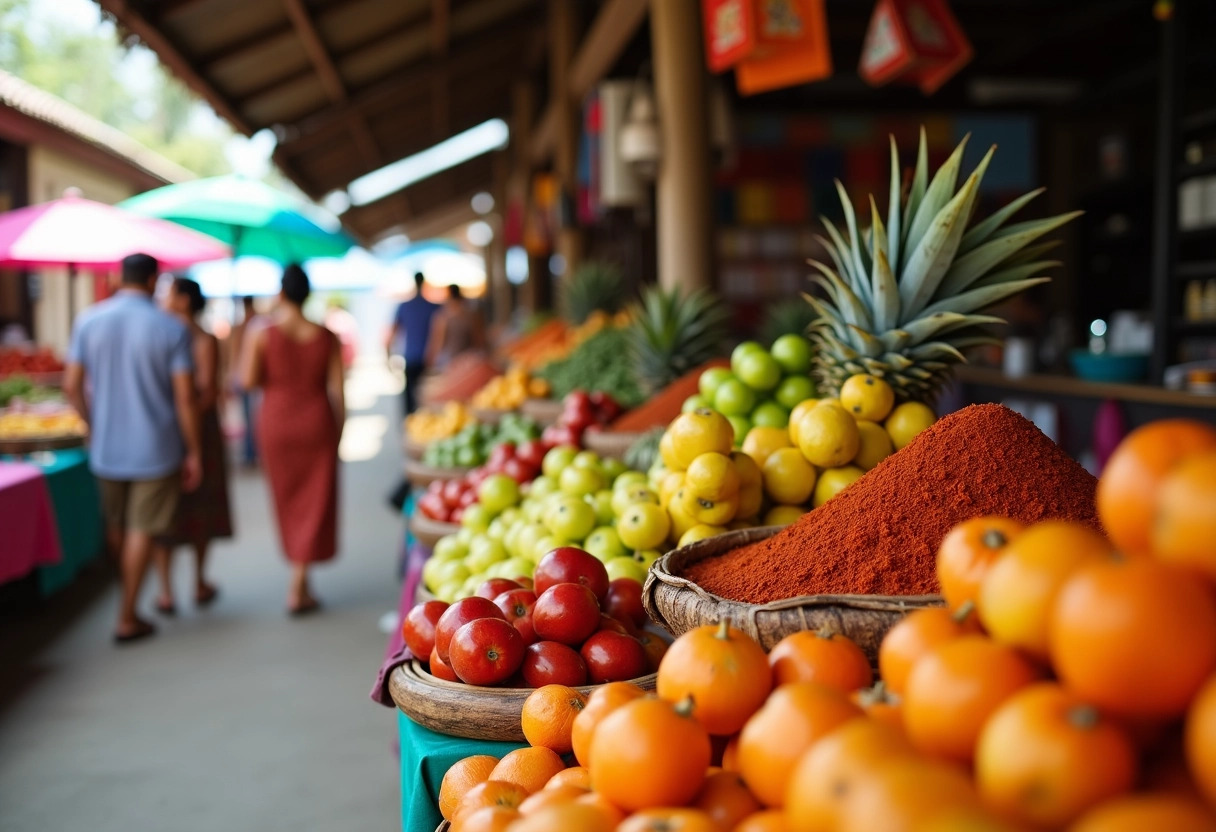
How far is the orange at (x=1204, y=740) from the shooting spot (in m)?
0.75

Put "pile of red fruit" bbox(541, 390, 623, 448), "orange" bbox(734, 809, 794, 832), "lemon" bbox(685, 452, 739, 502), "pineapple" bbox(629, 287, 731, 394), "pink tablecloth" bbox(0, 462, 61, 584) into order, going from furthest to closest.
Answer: "pink tablecloth" bbox(0, 462, 61, 584), "pineapple" bbox(629, 287, 731, 394), "pile of red fruit" bbox(541, 390, 623, 448), "lemon" bbox(685, 452, 739, 502), "orange" bbox(734, 809, 794, 832)

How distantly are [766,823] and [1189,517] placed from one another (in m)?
0.48

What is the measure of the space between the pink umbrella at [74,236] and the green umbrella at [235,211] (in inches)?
6.7

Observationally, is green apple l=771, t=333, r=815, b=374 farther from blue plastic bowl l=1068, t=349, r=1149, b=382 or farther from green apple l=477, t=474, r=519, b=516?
blue plastic bowl l=1068, t=349, r=1149, b=382

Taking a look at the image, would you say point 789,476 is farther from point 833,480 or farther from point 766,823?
point 766,823

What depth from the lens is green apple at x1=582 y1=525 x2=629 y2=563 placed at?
7.56 ft

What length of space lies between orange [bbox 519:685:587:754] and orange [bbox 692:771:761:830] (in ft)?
1.30

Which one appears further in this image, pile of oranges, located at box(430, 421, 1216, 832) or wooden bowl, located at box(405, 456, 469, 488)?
wooden bowl, located at box(405, 456, 469, 488)

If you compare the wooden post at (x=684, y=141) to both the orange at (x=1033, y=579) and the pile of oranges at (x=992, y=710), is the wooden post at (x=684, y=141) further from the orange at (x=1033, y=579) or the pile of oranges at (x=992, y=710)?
the orange at (x=1033, y=579)

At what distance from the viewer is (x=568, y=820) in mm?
1036

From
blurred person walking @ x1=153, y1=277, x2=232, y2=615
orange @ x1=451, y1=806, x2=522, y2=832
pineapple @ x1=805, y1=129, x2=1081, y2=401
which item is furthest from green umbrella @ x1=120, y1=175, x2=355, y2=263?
orange @ x1=451, y1=806, x2=522, y2=832

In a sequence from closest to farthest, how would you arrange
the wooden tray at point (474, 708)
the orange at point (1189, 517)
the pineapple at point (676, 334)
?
the orange at point (1189, 517) < the wooden tray at point (474, 708) < the pineapple at point (676, 334)

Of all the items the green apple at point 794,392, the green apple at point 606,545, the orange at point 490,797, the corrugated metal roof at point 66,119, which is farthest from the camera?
the corrugated metal roof at point 66,119

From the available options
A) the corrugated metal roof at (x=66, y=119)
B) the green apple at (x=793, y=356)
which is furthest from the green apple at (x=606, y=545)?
the corrugated metal roof at (x=66, y=119)
